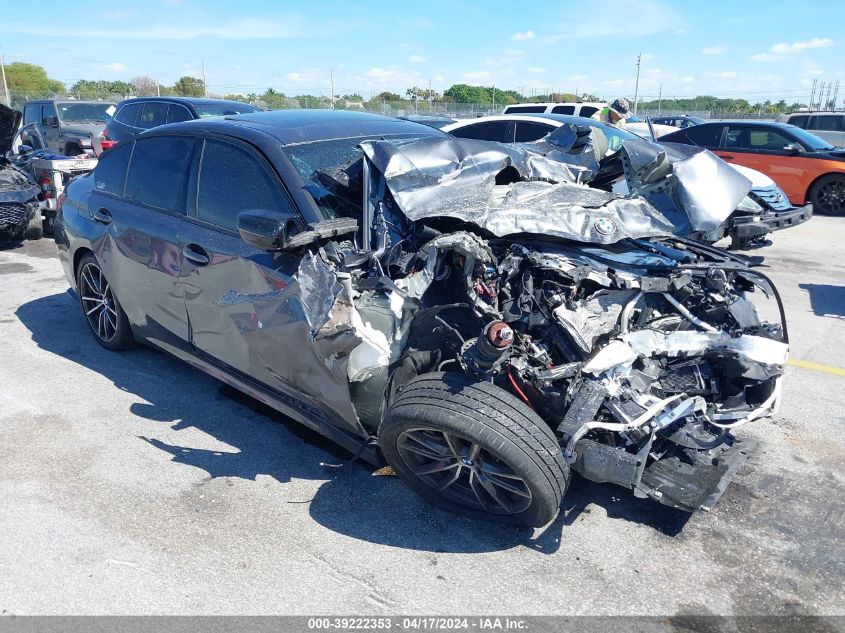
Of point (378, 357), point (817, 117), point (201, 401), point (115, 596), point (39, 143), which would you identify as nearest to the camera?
point (115, 596)

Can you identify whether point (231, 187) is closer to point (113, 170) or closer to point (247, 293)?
point (247, 293)

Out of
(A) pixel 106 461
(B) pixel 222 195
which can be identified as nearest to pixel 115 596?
(A) pixel 106 461

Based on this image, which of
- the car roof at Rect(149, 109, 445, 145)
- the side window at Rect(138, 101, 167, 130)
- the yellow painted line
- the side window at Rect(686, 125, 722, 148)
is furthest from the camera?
the side window at Rect(686, 125, 722, 148)

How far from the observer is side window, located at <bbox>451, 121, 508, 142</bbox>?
32.9 ft

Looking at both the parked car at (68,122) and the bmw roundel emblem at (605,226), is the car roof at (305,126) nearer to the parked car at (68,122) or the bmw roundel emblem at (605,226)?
the bmw roundel emblem at (605,226)

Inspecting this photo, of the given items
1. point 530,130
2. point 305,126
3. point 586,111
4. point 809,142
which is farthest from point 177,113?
point 809,142

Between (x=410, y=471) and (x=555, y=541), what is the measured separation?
2.47 feet

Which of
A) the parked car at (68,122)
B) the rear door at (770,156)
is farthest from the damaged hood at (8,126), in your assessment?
the rear door at (770,156)

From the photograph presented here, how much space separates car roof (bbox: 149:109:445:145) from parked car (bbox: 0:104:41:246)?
5683mm

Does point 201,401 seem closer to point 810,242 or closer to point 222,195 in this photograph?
point 222,195

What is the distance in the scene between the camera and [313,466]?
148 inches

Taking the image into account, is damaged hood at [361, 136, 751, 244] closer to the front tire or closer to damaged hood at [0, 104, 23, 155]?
the front tire

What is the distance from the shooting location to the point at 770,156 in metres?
11.9

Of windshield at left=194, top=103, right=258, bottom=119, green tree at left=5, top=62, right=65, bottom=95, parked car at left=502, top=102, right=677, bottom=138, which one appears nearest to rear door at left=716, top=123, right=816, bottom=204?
parked car at left=502, top=102, right=677, bottom=138
